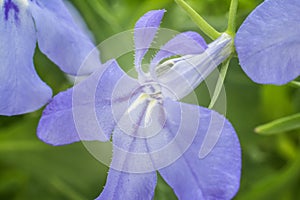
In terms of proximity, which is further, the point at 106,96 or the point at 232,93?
the point at 232,93

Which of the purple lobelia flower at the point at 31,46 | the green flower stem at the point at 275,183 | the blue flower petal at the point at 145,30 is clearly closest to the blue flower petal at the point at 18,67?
the purple lobelia flower at the point at 31,46

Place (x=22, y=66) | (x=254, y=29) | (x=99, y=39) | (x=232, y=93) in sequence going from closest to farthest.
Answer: (x=254, y=29) < (x=22, y=66) < (x=99, y=39) < (x=232, y=93)

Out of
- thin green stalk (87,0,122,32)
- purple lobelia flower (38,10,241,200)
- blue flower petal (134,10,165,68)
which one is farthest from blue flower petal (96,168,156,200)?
thin green stalk (87,0,122,32)

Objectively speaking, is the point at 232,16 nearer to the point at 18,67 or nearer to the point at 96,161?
the point at 18,67

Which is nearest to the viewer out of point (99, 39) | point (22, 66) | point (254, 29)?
point (254, 29)

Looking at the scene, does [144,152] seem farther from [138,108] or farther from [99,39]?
[99,39]

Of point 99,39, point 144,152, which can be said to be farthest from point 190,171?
point 99,39
